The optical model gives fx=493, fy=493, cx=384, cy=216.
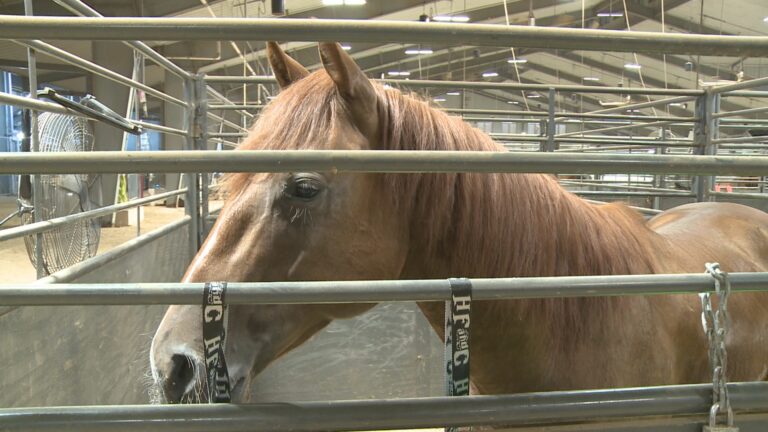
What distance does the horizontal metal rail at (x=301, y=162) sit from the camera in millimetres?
852

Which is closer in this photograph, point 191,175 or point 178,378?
point 178,378

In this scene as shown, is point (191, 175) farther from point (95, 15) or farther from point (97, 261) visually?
point (97, 261)

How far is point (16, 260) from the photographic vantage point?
6.19m

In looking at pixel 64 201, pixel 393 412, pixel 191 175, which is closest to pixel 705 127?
pixel 191 175

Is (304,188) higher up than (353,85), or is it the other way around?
(353,85)

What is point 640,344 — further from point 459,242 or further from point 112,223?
point 112,223

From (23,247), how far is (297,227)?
7917mm

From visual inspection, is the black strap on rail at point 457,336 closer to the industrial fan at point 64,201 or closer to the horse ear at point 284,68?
the horse ear at point 284,68

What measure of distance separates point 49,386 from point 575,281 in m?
1.67

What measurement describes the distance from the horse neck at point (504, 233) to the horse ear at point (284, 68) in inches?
20.9

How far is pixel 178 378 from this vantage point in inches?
38.6

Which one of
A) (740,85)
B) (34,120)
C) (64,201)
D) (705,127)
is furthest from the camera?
(705,127)

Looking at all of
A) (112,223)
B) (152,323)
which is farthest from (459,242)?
(112,223)

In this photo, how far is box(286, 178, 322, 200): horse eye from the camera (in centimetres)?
110
